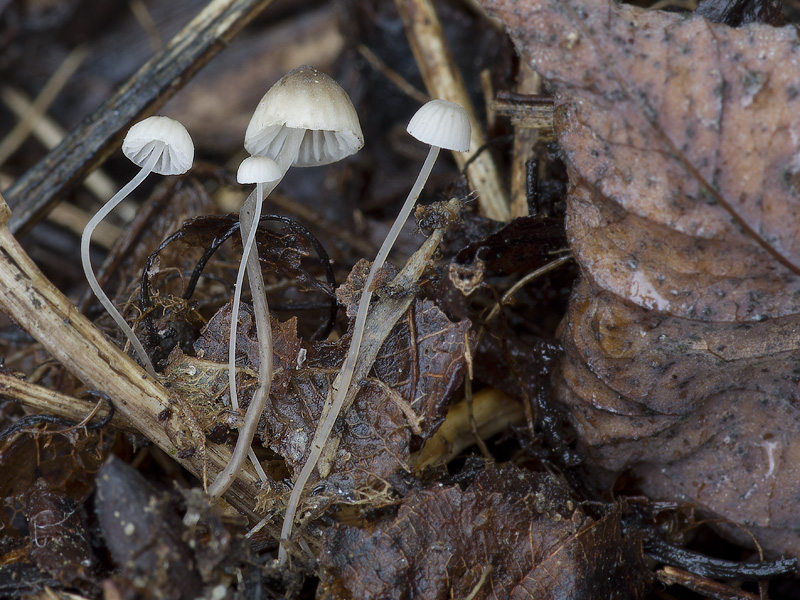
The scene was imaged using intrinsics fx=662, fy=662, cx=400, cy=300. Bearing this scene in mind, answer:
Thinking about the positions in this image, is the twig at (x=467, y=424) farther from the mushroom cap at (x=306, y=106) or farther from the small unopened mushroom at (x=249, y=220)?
the mushroom cap at (x=306, y=106)

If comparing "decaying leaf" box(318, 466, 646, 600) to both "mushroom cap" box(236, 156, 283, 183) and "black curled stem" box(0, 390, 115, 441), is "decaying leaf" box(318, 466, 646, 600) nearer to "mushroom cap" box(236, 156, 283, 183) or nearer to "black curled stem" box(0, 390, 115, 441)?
"black curled stem" box(0, 390, 115, 441)

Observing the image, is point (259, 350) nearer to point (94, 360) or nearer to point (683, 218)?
point (94, 360)

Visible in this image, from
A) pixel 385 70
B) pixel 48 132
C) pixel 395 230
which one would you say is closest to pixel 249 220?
pixel 395 230

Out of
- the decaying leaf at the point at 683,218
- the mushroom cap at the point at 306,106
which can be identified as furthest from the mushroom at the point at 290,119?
the decaying leaf at the point at 683,218

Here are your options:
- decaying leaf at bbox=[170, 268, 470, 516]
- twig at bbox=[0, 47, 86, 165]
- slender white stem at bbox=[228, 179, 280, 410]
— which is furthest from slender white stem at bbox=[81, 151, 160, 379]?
twig at bbox=[0, 47, 86, 165]

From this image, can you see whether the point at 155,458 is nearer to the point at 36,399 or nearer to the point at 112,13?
the point at 36,399

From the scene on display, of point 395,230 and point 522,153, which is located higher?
point 395,230
